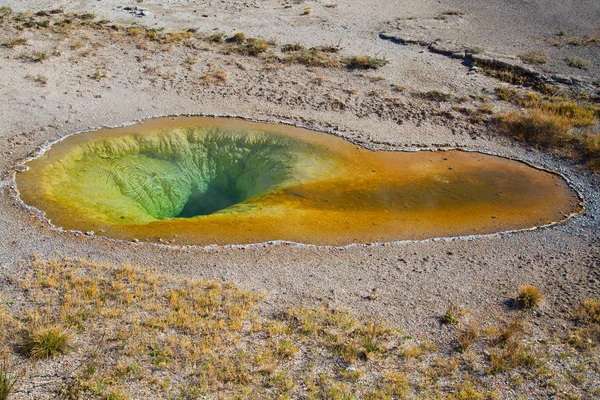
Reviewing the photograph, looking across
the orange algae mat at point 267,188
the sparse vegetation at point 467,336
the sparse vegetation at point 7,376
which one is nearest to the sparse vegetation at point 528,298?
the sparse vegetation at point 467,336

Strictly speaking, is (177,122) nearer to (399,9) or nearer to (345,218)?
(345,218)

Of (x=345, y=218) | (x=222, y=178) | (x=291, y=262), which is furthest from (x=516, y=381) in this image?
(x=222, y=178)

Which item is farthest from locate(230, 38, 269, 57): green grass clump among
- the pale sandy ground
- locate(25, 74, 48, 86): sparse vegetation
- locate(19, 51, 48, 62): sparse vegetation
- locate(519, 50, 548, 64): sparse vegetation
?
locate(519, 50, 548, 64): sparse vegetation

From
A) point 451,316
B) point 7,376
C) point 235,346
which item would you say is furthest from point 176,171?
point 451,316

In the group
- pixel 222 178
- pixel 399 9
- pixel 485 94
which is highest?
pixel 399 9

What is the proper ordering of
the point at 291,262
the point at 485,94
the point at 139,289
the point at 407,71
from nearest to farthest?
the point at 139,289, the point at 291,262, the point at 485,94, the point at 407,71

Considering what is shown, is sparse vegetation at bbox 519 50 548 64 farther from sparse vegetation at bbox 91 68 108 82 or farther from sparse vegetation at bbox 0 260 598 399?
sparse vegetation at bbox 91 68 108 82

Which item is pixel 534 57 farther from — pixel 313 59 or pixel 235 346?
pixel 235 346

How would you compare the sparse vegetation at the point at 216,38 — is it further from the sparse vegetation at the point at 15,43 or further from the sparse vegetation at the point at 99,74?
the sparse vegetation at the point at 15,43
